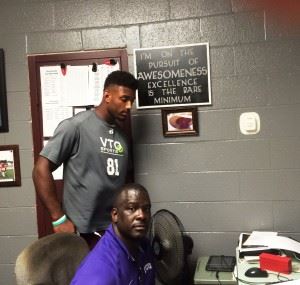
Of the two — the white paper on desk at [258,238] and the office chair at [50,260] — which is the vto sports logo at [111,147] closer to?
the office chair at [50,260]

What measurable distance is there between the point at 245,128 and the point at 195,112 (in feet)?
1.08

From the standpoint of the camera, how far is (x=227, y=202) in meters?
2.53

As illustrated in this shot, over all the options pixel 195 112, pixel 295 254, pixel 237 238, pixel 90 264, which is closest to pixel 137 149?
pixel 195 112

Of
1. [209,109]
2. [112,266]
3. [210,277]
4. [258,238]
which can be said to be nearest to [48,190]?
[112,266]

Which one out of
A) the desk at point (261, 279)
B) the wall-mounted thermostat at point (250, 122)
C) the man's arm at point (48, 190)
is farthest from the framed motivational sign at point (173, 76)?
the desk at point (261, 279)

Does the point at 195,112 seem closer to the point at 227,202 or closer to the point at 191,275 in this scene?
the point at 227,202

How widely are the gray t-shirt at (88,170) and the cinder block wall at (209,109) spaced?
353 mm

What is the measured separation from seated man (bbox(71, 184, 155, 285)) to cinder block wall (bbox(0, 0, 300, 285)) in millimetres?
970

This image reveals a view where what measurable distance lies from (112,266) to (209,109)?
141 centimetres

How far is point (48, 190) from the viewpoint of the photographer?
82.7 inches

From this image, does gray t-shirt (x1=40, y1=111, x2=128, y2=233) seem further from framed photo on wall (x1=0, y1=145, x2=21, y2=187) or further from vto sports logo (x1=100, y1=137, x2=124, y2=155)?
framed photo on wall (x1=0, y1=145, x2=21, y2=187)

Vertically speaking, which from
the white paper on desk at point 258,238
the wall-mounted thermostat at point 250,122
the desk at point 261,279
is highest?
the wall-mounted thermostat at point 250,122

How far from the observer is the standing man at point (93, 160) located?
2.21 meters

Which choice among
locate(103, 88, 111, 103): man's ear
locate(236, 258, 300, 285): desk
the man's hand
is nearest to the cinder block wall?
locate(103, 88, 111, 103): man's ear
